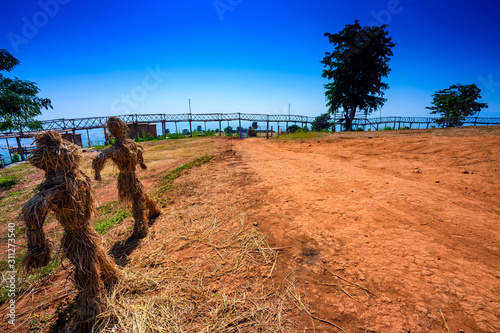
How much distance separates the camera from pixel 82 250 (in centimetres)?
219

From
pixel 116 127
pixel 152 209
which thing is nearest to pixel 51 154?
pixel 116 127

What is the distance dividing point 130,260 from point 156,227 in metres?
1.05

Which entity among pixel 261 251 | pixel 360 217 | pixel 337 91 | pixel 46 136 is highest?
pixel 337 91

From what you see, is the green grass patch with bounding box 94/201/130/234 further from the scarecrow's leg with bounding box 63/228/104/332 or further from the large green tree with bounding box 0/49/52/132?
the large green tree with bounding box 0/49/52/132

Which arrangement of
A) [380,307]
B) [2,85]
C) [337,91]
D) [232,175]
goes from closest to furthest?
[380,307] < [232,175] < [2,85] < [337,91]

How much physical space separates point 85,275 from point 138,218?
1.77 m

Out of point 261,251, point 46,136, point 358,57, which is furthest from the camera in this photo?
point 358,57

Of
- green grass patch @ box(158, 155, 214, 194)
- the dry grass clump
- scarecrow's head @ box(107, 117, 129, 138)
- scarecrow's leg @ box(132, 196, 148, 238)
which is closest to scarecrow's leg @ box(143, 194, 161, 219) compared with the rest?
scarecrow's leg @ box(132, 196, 148, 238)

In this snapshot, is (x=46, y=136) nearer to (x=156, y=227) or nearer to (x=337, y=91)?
(x=156, y=227)

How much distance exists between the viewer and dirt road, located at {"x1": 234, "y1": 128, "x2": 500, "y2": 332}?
6.71 ft

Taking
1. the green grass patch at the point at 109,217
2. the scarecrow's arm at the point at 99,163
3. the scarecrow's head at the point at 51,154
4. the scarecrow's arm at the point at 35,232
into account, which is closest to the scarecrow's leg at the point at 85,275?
the scarecrow's arm at the point at 35,232

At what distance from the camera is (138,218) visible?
13.0ft

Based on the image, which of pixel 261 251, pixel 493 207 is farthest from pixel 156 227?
pixel 493 207

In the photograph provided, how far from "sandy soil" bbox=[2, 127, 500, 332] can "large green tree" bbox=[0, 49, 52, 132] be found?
864 cm
